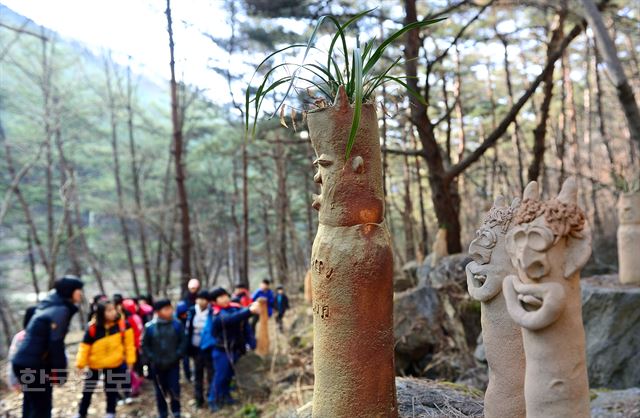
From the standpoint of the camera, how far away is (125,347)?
201 inches

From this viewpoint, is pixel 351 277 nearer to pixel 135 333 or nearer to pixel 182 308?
pixel 135 333

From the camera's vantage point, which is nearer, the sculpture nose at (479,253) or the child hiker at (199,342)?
the sculpture nose at (479,253)

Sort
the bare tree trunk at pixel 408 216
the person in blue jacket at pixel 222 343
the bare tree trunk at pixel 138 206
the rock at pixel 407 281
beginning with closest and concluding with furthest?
the person in blue jacket at pixel 222 343, the rock at pixel 407 281, the bare tree trunk at pixel 408 216, the bare tree trunk at pixel 138 206

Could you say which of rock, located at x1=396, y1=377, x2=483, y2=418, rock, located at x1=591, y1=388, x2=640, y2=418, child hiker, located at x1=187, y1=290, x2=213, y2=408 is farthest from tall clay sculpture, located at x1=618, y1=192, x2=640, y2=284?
child hiker, located at x1=187, y1=290, x2=213, y2=408

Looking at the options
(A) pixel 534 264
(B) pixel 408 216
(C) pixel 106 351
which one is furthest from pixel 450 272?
(B) pixel 408 216

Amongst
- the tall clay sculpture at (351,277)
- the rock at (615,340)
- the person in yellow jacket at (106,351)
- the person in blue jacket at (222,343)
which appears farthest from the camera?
the person in blue jacket at (222,343)

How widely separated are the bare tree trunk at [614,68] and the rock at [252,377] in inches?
197

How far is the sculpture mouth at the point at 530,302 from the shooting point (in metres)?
1.71

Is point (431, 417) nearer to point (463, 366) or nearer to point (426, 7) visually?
point (463, 366)

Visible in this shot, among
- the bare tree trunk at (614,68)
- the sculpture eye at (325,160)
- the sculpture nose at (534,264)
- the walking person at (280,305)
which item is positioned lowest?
the walking person at (280,305)

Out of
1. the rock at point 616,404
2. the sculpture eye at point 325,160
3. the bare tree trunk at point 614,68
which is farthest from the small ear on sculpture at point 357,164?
the bare tree trunk at point 614,68

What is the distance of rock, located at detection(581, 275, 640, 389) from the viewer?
4.53m

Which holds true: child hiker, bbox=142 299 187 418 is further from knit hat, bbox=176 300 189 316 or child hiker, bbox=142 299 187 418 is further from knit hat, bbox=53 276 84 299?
knit hat, bbox=176 300 189 316

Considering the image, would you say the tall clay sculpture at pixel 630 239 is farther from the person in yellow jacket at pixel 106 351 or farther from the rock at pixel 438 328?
the person in yellow jacket at pixel 106 351
